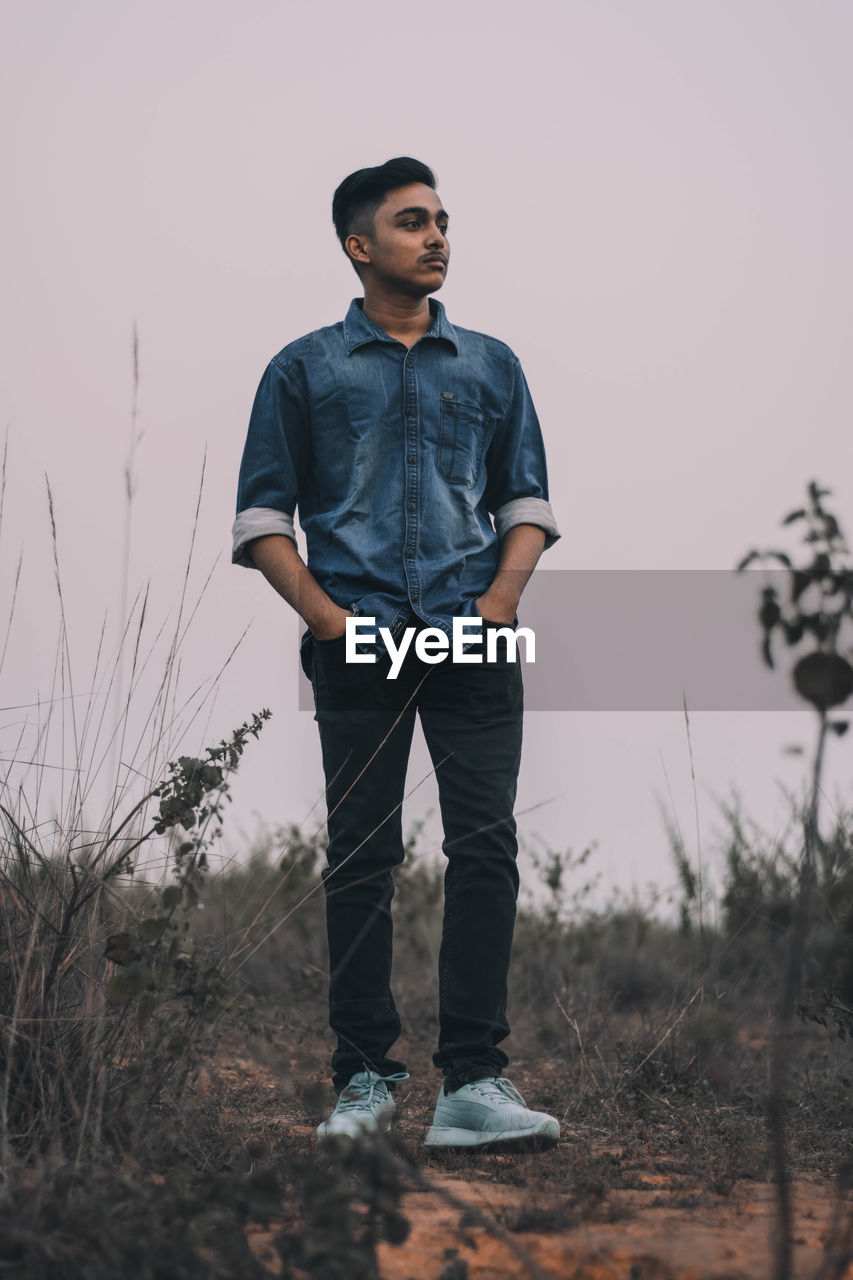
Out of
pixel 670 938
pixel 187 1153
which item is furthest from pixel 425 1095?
pixel 670 938

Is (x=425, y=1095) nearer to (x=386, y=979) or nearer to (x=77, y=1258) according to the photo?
(x=386, y=979)

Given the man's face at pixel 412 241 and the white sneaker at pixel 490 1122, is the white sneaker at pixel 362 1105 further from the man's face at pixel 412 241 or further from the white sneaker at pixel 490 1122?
the man's face at pixel 412 241

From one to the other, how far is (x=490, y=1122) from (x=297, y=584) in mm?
1160

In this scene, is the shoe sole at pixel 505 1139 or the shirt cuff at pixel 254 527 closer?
the shoe sole at pixel 505 1139

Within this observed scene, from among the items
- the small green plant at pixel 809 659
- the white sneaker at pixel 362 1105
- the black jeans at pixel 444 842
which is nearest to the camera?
the small green plant at pixel 809 659

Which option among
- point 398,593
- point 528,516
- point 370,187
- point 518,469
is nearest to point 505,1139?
point 398,593

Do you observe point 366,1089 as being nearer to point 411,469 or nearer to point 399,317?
point 411,469

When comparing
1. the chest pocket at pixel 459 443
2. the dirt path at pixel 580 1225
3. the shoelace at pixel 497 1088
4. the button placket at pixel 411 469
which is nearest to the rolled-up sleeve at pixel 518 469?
the chest pocket at pixel 459 443

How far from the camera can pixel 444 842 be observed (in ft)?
8.23

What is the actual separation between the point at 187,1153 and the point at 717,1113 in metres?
1.47

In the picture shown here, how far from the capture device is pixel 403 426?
2641 mm

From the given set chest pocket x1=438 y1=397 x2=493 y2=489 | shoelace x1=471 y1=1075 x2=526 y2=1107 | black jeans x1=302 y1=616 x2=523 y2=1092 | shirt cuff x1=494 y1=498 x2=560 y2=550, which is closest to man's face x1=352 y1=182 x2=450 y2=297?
chest pocket x1=438 y1=397 x2=493 y2=489

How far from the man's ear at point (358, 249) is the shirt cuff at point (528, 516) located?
2.21 feet

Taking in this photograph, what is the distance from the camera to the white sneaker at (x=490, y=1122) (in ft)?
7.59
